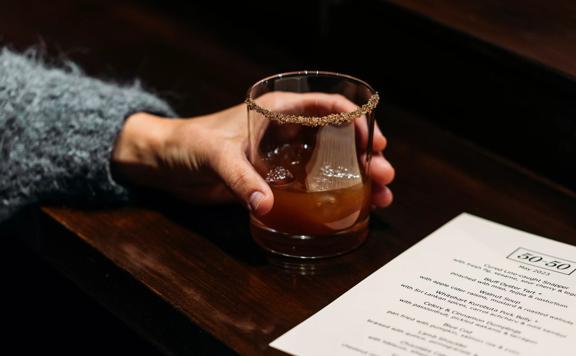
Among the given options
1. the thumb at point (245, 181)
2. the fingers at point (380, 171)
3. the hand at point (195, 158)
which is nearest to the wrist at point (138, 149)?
the hand at point (195, 158)

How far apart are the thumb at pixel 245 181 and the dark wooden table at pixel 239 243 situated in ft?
0.30

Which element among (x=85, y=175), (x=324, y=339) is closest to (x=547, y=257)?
(x=324, y=339)

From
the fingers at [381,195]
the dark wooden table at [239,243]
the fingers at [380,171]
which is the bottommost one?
the dark wooden table at [239,243]

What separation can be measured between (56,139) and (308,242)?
0.39 m

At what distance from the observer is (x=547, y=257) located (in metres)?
0.96

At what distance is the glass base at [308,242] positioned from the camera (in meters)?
0.94

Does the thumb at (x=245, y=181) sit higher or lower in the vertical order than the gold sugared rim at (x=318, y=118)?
lower

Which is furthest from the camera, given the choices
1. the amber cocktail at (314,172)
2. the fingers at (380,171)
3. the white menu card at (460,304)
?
the fingers at (380,171)

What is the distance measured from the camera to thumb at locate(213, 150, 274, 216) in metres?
0.90

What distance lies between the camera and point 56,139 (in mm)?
1104

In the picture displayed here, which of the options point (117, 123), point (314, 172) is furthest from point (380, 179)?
point (117, 123)

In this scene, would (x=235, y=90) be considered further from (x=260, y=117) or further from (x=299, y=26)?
(x=260, y=117)

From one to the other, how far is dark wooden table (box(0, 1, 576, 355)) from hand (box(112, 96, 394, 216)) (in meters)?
0.03

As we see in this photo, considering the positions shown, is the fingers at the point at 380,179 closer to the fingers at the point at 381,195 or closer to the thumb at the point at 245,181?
the fingers at the point at 381,195
